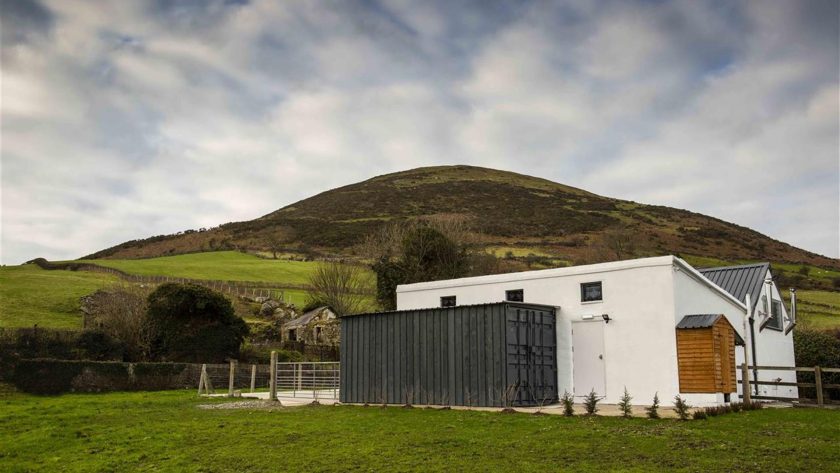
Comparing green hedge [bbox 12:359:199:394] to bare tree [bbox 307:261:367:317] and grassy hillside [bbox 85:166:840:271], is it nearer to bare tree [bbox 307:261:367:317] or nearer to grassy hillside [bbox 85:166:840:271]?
bare tree [bbox 307:261:367:317]

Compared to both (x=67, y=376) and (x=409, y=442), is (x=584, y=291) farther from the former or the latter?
(x=67, y=376)

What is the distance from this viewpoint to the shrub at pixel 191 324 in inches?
1292

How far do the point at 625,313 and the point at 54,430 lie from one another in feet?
51.7

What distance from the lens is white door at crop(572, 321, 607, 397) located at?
22.0m

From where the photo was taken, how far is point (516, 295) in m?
24.7

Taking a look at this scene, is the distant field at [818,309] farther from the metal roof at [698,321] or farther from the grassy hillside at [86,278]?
the grassy hillside at [86,278]

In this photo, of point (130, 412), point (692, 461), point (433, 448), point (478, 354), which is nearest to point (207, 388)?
point (130, 412)

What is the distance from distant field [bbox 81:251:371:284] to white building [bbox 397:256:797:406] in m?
42.3

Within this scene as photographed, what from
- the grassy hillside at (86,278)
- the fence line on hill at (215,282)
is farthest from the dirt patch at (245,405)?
the fence line on hill at (215,282)

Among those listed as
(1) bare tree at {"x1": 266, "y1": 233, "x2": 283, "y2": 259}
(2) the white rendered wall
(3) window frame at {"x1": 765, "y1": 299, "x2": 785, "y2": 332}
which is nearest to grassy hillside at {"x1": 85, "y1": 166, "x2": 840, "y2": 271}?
(1) bare tree at {"x1": 266, "y1": 233, "x2": 283, "y2": 259}

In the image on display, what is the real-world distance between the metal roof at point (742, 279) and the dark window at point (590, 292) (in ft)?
31.6

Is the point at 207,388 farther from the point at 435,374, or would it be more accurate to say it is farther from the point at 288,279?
the point at 288,279

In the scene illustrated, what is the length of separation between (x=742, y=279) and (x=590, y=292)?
10777 millimetres

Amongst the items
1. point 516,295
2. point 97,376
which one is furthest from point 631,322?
point 97,376
